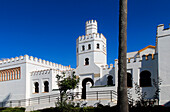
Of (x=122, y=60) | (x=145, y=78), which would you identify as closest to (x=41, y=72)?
(x=145, y=78)

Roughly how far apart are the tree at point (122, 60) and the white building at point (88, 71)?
11467mm

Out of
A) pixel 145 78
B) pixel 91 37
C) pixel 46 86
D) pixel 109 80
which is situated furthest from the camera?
pixel 46 86

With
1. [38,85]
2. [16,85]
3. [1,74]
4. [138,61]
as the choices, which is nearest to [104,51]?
[138,61]

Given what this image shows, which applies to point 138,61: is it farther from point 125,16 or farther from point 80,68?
point 125,16

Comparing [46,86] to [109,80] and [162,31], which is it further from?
[162,31]

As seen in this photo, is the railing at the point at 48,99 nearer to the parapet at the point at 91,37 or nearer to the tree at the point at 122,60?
the parapet at the point at 91,37

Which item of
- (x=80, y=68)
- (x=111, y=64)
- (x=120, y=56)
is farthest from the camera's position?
(x=80, y=68)

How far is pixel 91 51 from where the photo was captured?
2366cm

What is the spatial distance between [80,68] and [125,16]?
17515mm

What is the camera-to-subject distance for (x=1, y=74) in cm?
2839

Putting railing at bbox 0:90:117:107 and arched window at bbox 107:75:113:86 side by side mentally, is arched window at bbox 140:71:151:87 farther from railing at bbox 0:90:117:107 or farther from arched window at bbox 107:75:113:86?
arched window at bbox 107:75:113:86

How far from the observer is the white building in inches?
707

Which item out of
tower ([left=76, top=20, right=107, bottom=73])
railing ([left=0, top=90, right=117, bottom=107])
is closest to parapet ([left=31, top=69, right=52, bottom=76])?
railing ([left=0, top=90, right=117, bottom=107])

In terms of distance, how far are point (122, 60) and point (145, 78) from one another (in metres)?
12.9
